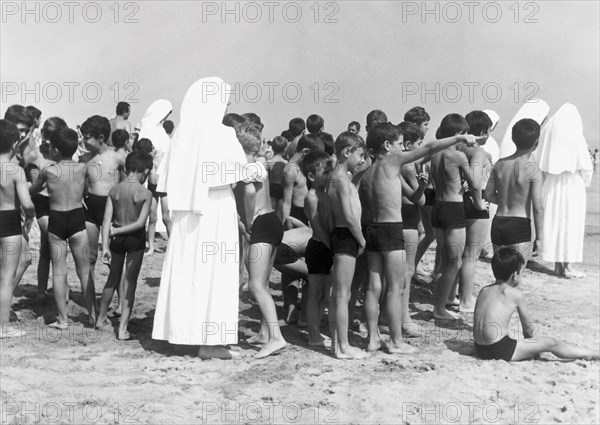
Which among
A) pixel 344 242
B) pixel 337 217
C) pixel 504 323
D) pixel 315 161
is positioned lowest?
pixel 504 323

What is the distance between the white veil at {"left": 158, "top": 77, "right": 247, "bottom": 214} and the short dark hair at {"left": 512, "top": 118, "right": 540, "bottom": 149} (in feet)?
8.89

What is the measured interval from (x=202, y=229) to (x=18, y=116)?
9.16 ft

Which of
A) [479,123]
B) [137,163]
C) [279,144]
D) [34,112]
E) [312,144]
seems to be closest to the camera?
[137,163]

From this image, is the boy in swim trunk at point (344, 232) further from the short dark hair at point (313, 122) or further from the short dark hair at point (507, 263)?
the short dark hair at point (313, 122)

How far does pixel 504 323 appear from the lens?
6648mm

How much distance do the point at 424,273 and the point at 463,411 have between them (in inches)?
181

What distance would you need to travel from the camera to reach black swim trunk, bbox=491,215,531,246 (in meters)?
7.48

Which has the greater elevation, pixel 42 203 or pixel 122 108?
pixel 122 108

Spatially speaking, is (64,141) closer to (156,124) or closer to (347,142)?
(347,142)

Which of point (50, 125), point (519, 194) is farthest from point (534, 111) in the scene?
point (50, 125)

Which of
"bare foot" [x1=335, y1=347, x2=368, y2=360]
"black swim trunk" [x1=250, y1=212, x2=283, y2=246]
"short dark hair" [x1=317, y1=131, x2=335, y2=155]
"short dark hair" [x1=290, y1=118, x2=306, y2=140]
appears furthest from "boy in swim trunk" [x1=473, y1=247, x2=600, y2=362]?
"short dark hair" [x1=290, y1=118, x2=306, y2=140]

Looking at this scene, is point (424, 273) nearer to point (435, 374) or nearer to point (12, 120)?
point (435, 374)

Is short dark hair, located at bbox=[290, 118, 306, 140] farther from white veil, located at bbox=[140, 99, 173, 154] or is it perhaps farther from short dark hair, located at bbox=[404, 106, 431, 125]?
white veil, located at bbox=[140, 99, 173, 154]

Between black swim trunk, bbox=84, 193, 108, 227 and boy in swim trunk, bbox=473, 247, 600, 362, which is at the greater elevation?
black swim trunk, bbox=84, 193, 108, 227
